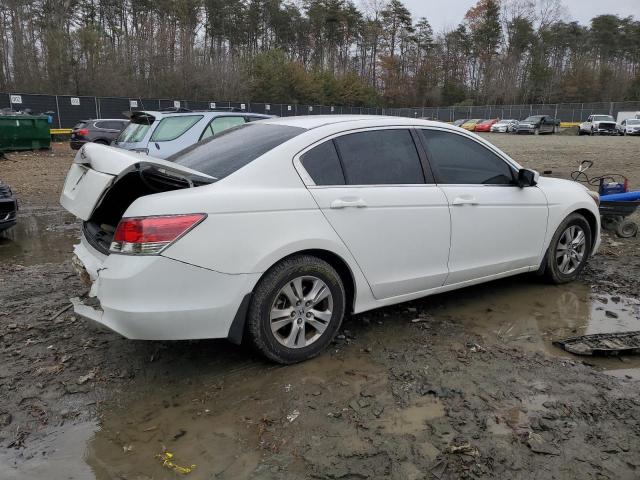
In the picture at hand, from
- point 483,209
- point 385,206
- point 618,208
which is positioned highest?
point 385,206

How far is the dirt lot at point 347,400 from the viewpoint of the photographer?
8.56 ft

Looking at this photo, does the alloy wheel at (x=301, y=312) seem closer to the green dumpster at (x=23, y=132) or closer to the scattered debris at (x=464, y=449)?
the scattered debris at (x=464, y=449)

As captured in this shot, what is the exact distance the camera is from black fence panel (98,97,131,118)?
30375 mm

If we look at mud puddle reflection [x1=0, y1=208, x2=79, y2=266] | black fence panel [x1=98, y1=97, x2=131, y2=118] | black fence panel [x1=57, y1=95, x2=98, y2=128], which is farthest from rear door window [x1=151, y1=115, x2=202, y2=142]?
black fence panel [x1=98, y1=97, x2=131, y2=118]

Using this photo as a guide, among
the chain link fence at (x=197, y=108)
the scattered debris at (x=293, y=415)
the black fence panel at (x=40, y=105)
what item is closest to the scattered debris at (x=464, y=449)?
the scattered debris at (x=293, y=415)

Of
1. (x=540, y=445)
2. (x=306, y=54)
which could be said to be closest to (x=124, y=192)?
(x=540, y=445)

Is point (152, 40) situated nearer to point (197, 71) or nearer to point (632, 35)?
point (197, 71)

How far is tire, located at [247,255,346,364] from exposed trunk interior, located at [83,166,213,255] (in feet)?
2.51

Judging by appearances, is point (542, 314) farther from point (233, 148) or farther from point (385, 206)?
point (233, 148)

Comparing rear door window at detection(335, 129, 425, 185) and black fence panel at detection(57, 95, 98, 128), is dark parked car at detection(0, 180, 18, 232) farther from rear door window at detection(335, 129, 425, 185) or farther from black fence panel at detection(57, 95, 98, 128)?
black fence panel at detection(57, 95, 98, 128)

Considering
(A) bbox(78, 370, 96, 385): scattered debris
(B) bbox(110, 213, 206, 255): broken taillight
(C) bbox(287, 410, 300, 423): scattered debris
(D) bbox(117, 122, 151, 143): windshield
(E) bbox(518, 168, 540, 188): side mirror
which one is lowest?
(C) bbox(287, 410, 300, 423): scattered debris

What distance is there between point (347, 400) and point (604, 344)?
6.58 feet

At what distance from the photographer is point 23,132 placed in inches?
767

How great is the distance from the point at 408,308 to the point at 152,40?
51208 millimetres
